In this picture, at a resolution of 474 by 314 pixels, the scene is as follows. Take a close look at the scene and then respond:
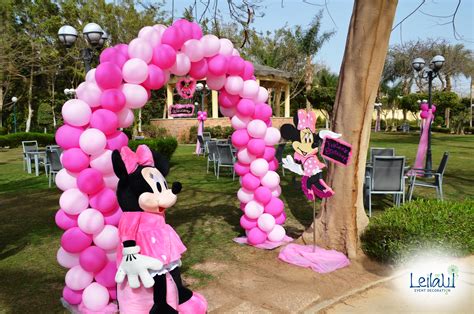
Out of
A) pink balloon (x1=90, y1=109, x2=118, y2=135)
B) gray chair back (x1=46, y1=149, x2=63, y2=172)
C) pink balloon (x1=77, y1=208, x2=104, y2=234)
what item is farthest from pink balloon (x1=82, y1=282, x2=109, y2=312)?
gray chair back (x1=46, y1=149, x2=63, y2=172)

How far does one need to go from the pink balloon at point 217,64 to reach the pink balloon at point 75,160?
165 centimetres

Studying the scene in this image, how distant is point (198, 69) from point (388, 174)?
3.54 metres

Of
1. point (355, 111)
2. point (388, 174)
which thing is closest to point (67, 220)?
point (355, 111)

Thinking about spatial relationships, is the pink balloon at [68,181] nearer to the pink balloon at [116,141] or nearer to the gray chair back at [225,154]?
the pink balloon at [116,141]

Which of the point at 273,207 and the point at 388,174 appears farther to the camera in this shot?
the point at 388,174

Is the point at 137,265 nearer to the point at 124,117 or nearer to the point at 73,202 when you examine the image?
the point at 73,202

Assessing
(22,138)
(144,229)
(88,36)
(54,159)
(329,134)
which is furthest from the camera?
(22,138)

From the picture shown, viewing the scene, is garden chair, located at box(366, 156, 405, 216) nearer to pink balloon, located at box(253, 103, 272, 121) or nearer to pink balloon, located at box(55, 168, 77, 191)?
pink balloon, located at box(253, 103, 272, 121)

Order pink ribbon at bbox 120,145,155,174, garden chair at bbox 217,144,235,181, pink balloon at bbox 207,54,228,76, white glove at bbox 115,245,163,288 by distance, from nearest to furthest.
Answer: white glove at bbox 115,245,163,288, pink ribbon at bbox 120,145,155,174, pink balloon at bbox 207,54,228,76, garden chair at bbox 217,144,235,181

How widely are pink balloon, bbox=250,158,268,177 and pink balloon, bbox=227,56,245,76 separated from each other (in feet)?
3.48

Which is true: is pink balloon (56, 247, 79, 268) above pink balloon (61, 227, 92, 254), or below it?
below

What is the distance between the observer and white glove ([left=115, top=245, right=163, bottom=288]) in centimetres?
272

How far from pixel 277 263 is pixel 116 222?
6.14 ft

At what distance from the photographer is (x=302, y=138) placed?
4.64 m
